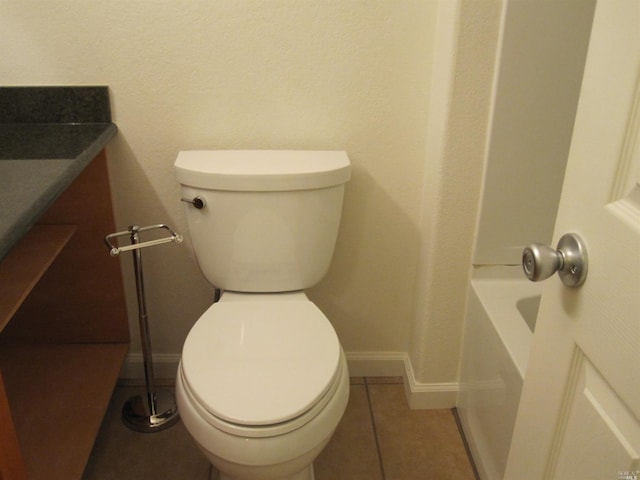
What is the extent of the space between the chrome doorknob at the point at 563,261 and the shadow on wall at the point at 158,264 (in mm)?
1128

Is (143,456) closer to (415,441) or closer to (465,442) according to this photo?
(415,441)

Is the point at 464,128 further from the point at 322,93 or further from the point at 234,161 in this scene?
the point at 234,161

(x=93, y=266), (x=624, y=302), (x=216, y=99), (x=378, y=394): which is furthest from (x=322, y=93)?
(x=624, y=302)

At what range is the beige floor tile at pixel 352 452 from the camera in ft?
4.91

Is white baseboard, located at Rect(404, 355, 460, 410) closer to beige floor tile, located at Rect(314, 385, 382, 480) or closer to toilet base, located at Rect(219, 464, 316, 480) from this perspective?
beige floor tile, located at Rect(314, 385, 382, 480)

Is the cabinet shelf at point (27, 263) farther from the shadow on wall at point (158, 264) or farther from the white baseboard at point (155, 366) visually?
the white baseboard at point (155, 366)

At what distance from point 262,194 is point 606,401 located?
0.92 metres

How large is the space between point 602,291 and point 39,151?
117 centimetres

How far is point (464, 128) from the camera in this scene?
1.39 m

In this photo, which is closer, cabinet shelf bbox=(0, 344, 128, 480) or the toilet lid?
the toilet lid

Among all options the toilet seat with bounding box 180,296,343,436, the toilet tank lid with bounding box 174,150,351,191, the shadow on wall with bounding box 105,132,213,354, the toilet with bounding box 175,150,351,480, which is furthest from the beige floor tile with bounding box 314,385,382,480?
the toilet tank lid with bounding box 174,150,351,191

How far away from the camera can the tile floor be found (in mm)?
1492

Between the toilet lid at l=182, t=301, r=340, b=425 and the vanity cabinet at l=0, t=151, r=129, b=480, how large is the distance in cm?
40

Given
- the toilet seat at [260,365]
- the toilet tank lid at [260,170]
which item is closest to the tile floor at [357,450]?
the toilet seat at [260,365]
